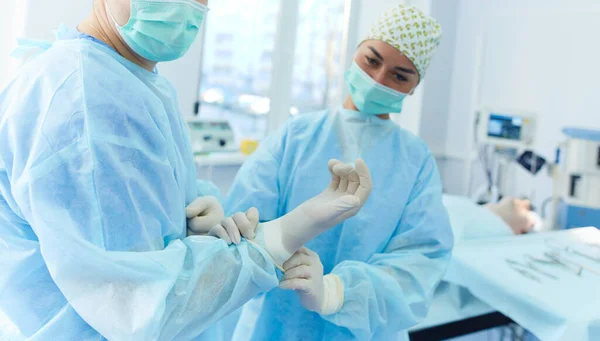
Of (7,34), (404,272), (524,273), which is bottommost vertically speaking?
(524,273)

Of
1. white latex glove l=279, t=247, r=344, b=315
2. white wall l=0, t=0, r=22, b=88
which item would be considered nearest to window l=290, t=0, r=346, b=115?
white wall l=0, t=0, r=22, b=88

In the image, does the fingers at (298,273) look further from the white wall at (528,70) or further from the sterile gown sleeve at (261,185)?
the white wall at (528,70)

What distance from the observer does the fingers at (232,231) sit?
73 centimetres

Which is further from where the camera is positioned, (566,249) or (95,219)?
(566,249)

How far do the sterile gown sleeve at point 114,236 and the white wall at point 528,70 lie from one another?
2.49 m

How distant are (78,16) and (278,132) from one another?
1055 mm

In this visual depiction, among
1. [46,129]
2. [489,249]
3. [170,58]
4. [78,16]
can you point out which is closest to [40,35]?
[78,16]

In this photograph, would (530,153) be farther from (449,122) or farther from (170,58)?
(170,58)

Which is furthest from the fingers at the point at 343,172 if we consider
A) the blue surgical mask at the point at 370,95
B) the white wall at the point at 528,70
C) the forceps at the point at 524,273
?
the white wall at the point at 528,70

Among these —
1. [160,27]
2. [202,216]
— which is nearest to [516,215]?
[202,216]

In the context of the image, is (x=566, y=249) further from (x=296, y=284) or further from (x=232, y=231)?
(x=232, y=231)

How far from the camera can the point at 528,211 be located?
2047 millimetres

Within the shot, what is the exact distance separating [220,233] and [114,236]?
0.18 m

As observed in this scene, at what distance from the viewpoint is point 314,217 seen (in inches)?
30.1
